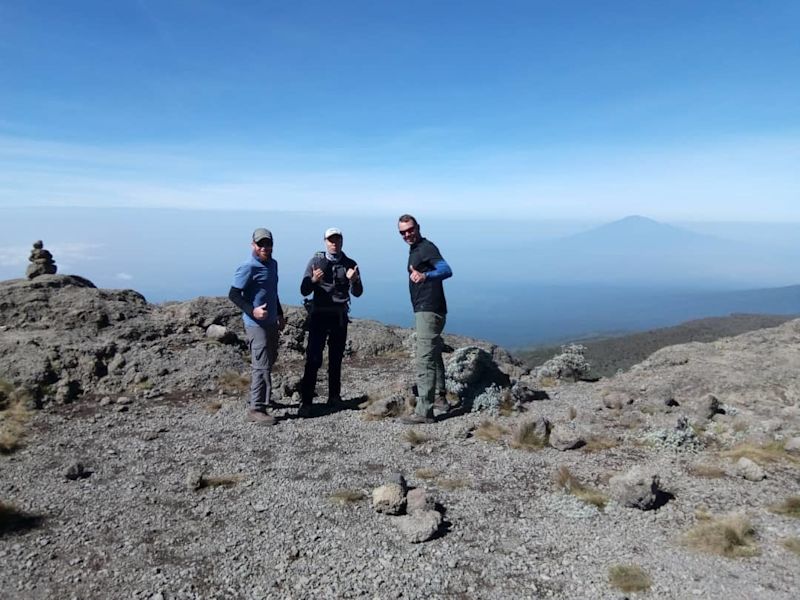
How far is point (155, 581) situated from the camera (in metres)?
5.54

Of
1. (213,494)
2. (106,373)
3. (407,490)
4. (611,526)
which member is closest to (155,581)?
(213,494)

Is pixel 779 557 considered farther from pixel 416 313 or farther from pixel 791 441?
pixel 416 313

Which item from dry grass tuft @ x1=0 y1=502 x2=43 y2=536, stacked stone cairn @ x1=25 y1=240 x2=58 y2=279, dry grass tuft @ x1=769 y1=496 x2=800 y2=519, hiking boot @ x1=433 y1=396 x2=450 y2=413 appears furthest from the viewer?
stacked stone cairn @ x1=25 y1=240 x2=58 y2=279

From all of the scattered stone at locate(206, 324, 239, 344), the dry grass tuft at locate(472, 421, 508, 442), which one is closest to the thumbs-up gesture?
the dry grass tuft at locate(472, 421, 508, 442)

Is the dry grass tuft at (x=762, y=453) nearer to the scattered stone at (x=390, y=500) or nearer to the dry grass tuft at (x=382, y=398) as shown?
the scattered stone at (x=390, y=500)

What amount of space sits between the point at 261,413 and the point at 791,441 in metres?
9.62

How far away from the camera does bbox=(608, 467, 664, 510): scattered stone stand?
7.08 meters

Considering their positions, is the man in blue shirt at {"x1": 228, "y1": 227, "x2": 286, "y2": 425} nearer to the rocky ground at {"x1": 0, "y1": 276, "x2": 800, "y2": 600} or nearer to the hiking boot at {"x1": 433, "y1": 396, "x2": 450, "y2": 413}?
the rocky ground at {"x1": 0, "y1": 276, "x2": 800, "y2": 600}

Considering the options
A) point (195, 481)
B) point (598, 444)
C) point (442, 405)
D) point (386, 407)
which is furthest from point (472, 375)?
point (195, 481)

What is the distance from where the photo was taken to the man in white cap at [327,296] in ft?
34.9

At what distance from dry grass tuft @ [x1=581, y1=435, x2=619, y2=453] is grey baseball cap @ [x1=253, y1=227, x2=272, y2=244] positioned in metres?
6.97

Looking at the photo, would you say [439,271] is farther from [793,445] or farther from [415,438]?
[793,445]

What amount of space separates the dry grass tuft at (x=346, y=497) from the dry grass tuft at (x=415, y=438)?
7.52ft

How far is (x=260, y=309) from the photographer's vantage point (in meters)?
10.2
